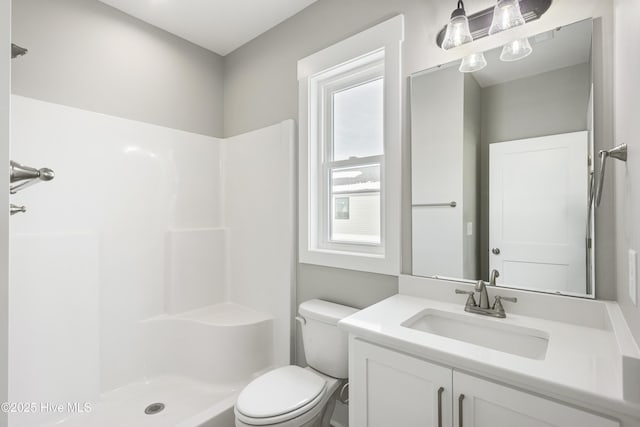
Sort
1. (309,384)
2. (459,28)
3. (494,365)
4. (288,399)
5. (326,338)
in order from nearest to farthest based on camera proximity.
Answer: (494,365) → (459,28) → (288,399) → (309,384) → (326,338)

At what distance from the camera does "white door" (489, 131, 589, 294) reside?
1.17 m

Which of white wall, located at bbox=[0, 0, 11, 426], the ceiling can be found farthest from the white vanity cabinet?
the ceiling

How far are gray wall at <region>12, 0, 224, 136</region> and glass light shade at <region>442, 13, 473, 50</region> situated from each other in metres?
1.93

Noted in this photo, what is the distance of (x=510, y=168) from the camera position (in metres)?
1.30

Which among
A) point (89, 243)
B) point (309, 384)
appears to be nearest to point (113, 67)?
point (89, 243)

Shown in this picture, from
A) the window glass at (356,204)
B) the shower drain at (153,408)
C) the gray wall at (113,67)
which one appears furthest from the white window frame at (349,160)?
the shower drain at (153,408)

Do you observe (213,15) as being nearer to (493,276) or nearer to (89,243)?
(89,243)

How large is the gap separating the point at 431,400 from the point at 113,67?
253cm

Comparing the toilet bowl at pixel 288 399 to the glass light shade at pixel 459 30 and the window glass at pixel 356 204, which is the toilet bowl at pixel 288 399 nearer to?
the window glass at pixel 356 204

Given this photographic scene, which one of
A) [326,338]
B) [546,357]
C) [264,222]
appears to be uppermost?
[264,222]

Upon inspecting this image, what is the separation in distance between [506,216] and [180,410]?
6.97 feet

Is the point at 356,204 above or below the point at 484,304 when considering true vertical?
above

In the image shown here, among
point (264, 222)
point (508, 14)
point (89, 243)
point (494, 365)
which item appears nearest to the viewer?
point (494, 365)

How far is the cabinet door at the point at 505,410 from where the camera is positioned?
746 millimetres
